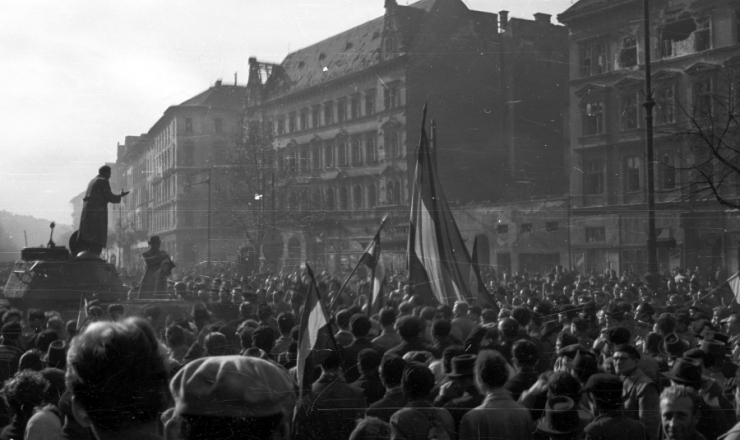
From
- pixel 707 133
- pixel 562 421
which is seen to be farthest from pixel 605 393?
pixel 707 133

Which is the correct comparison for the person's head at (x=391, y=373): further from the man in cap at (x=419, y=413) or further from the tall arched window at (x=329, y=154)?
the tall arched window at (x=329, y=154)

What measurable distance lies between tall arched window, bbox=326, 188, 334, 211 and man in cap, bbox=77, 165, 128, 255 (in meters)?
3.40

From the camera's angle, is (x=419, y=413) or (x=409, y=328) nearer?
(x=419, y=413)

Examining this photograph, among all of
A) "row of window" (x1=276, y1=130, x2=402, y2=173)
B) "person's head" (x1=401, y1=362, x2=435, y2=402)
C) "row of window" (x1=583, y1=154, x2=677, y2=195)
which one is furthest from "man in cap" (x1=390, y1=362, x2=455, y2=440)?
"row of window" (x1=583, y1=154, x2=677, y2=195)

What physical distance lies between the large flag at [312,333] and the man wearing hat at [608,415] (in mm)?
1813

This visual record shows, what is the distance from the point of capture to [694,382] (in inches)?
171

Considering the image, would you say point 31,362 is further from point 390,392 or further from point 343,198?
point 343,198

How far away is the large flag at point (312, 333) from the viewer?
5.21 metres

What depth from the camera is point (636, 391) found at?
4.60 m

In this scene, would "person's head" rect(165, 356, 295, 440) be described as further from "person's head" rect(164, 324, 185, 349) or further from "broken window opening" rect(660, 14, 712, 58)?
"broken window opening" rect(660, 14, 712, 58)

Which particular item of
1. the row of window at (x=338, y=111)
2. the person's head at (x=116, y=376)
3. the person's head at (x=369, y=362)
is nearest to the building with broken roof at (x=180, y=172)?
the row of window at (x=338, y=111)

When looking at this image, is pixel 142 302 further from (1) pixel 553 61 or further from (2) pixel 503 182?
(1) pixel 553 61

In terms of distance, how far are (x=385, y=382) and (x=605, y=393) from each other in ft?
4.20

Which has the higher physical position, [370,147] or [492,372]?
[370,147]
